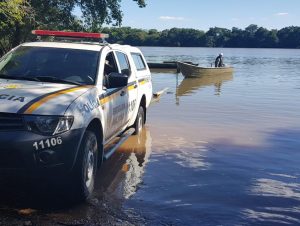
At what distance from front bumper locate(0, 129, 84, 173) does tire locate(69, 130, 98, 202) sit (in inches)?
8.7

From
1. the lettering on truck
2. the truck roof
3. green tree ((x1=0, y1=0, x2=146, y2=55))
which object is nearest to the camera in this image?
the lettering on truck

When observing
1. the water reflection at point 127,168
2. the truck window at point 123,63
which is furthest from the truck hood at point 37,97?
the truck window at point 123,63

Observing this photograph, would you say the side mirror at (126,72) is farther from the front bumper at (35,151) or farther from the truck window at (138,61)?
the front bumper at (35,151)

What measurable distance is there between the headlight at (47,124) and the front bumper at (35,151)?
52 millimetres

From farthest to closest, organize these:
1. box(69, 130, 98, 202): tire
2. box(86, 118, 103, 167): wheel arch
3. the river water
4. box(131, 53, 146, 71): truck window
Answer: box(131, 53, 146, 71): truck window → box(86, 118, 103, 167): wheel arch → the river water → box(69, 130, 98, 202): tire

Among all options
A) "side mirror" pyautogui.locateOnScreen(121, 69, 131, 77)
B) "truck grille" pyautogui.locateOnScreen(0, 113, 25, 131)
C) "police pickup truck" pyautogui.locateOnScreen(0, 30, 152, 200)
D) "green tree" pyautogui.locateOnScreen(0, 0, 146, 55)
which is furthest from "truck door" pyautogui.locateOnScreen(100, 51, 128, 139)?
"green tree" pyautogui.locateOnScreen(0, 0, 146, 55)

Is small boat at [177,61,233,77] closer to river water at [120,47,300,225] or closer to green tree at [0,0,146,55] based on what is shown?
green tree at [0,0,146,55]

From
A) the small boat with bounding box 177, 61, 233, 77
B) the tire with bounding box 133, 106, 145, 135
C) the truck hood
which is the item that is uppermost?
the truck hood

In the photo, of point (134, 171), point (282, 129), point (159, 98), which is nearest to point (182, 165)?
point (134, 171)

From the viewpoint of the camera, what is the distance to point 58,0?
89.6ft

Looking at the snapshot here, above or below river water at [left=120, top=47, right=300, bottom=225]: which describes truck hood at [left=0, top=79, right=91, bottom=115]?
above

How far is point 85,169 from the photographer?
17.4 ft

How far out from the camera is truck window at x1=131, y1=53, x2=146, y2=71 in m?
9.27

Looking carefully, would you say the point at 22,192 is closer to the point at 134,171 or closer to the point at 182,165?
the point at 134,171
